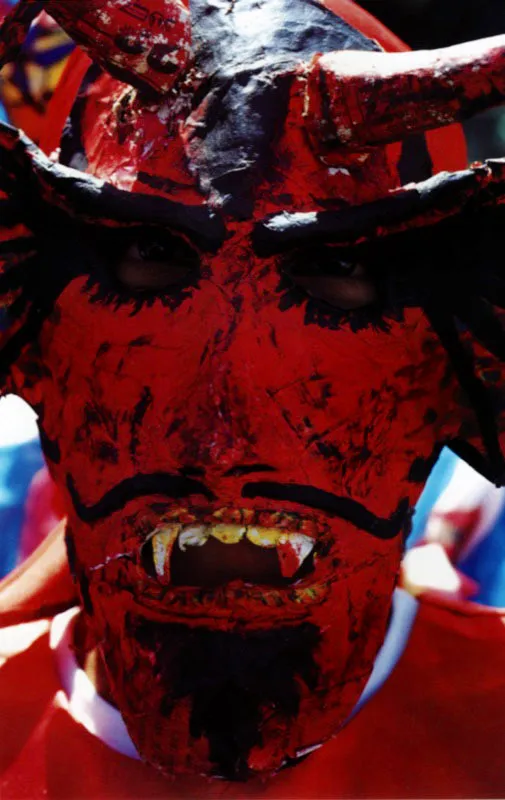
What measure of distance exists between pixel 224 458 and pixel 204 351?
0.36 feet

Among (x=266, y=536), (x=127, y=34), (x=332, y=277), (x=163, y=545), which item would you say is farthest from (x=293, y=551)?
(x=127, y=34)

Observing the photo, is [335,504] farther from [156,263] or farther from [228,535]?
[156,263]

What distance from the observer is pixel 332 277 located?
1079 mm

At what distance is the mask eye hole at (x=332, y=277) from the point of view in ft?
3.47

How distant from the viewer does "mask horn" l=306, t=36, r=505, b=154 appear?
92 cm

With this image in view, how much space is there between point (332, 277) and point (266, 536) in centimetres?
28

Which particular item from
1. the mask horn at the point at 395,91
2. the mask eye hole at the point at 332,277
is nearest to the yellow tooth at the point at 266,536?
the mask eye hole at the point at 332,277

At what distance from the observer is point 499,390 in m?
1.17

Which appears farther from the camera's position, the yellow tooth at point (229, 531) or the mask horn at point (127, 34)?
the yellow tooth at point (229, 531)

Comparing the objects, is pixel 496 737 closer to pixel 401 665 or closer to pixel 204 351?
pixel 401 665

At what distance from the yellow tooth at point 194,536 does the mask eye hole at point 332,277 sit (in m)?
0.27

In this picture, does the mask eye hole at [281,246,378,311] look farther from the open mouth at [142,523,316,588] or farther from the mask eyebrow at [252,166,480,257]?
the open mouth at [142,523,316,588]

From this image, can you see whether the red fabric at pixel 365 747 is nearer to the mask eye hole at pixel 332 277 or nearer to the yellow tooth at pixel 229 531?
the yellow tooth at pixel 229 531

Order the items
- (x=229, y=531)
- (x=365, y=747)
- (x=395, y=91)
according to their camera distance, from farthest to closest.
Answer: (x=365, y=747) → (x=229, y=531) → (x=395, y=91)
